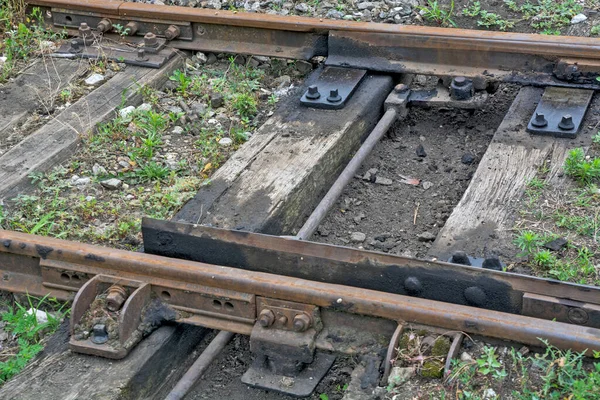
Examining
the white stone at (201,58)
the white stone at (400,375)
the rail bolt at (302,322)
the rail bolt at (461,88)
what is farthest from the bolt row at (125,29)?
the white stone at (400,375)

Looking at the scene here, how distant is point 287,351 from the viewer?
309 cm

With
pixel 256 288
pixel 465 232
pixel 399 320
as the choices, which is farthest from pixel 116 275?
pixel 465 232

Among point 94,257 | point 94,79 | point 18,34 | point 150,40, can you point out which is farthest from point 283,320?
point 18,34

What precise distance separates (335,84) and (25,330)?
2.04 m

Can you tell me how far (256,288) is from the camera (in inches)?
125

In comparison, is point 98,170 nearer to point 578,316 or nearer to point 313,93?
point 313,93

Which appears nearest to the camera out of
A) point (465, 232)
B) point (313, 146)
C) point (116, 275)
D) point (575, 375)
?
point (575, 375)

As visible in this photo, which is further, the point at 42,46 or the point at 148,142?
the point at 42,46

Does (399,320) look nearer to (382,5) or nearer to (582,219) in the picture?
(582,219)

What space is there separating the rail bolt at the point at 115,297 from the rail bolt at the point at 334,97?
1.73m

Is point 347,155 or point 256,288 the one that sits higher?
point 256,288

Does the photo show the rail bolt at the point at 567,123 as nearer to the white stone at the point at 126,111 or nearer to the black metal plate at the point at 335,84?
the black metal plate at the point at 335,84

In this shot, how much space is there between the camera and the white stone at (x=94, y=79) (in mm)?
5215

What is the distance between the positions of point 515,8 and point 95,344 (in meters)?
3.59
